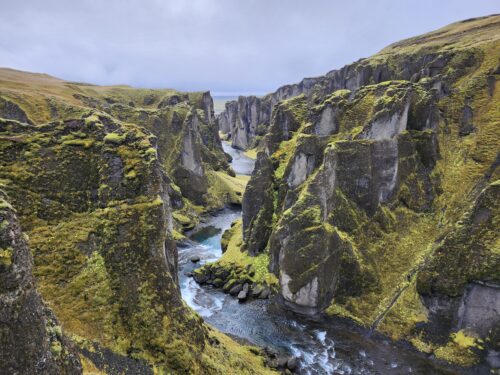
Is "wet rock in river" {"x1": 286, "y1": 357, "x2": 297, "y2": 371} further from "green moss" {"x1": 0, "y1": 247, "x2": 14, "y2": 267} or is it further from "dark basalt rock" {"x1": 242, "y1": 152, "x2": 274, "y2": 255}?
Answer: "green moss" {"x1": 0, "y1": 247, "x2": 14, "y2": 267}

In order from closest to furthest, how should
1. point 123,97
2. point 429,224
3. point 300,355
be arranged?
point 300,355 < point 429,224 < point 123,97

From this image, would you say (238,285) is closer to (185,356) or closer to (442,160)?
(185,356)

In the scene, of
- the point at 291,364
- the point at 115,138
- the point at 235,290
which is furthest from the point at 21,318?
the point at 235,290

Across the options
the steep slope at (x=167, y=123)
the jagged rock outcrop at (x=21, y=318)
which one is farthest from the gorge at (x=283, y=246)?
the steep slope at (x=167, y=123)

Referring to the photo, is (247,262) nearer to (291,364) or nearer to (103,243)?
(291,364)

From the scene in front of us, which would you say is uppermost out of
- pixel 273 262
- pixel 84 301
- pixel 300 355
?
pixel 84 301

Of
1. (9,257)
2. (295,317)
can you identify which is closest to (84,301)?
(9,257)
